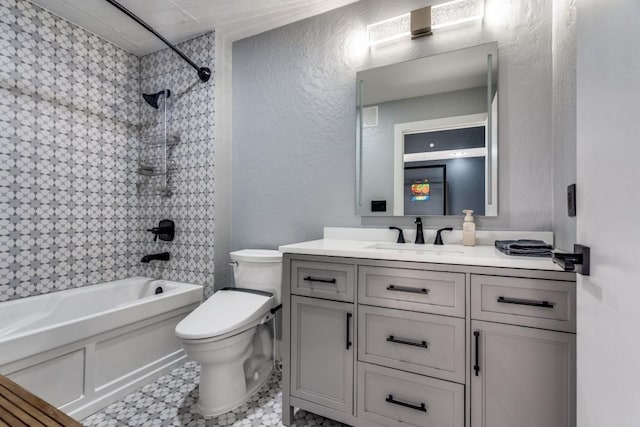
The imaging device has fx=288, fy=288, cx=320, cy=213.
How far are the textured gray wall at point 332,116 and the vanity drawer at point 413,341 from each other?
0.69 metres

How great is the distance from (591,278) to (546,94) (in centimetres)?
125

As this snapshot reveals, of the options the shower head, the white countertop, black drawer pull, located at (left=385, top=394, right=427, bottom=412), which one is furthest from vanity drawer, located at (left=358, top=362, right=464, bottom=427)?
the shower head

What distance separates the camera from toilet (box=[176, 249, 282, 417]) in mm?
1494

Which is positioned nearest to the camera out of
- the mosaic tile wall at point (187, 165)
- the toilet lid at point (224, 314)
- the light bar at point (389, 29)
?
the toilet lid at point (224, 314)

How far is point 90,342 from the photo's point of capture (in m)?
1.64

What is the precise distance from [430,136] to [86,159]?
2623 mm

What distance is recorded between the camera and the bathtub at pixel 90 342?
1.44 m

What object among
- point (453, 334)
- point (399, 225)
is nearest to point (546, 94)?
point (399, 225)

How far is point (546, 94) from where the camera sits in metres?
1.47

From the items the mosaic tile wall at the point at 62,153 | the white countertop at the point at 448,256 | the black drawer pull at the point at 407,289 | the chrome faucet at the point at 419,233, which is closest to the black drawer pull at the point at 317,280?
the white countertop at the point at 448,256

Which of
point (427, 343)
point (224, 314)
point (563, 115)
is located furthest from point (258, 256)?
point (563, 115)

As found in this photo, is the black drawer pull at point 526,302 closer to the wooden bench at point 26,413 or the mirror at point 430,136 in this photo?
the mirror at point 430,136

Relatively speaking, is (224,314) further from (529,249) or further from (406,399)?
(529,249)

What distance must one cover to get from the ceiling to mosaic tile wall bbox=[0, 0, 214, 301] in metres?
0.12
